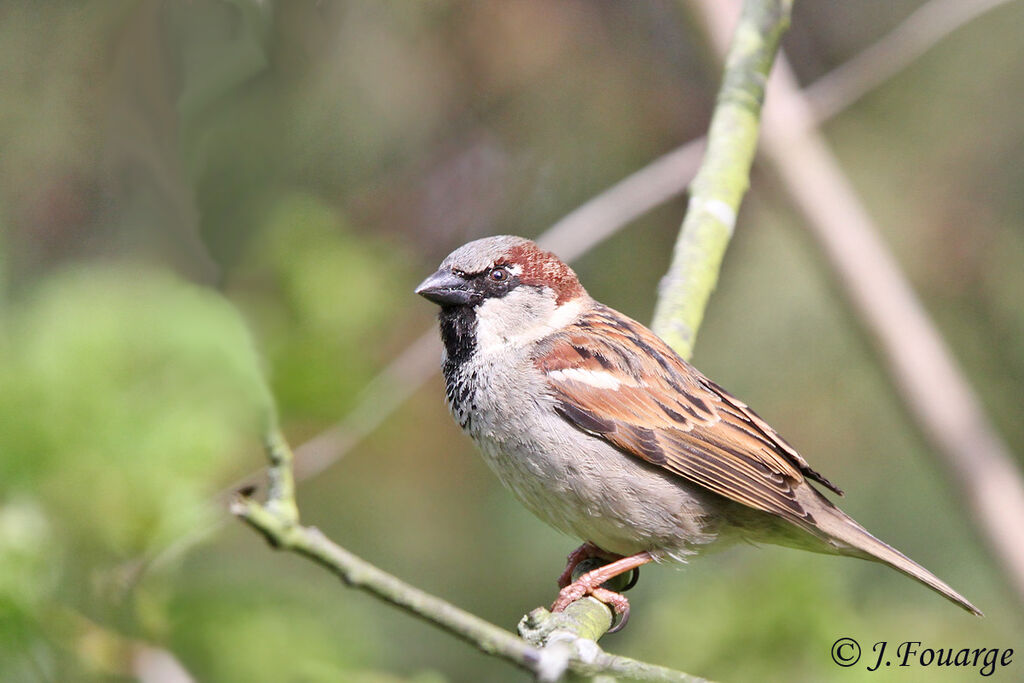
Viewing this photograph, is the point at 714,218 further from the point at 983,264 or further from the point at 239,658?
the point at 983,264

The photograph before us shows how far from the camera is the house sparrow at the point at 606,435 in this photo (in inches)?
96.2

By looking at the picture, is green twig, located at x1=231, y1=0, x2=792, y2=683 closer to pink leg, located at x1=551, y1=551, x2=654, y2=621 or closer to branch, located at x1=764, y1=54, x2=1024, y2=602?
pink leg, located at x1=551, y1=551, x2=654, y2=621

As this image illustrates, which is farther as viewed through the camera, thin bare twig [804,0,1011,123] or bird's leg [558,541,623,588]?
thin bare twig [804,0,1011,123]

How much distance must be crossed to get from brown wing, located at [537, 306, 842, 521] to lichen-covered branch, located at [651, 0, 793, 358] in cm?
9

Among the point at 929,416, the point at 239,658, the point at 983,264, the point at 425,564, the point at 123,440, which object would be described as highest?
the point at 983,264

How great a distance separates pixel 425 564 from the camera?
4.16m

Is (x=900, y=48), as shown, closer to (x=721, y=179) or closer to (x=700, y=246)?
(x=721, y=179)

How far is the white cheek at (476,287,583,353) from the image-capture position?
265 cm

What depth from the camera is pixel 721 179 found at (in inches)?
107

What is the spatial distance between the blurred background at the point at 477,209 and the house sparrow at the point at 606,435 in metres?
0.47

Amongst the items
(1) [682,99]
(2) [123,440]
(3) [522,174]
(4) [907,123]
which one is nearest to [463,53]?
(3) [522,174]

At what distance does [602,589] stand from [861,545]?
0.58m

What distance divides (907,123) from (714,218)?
7.02 feet

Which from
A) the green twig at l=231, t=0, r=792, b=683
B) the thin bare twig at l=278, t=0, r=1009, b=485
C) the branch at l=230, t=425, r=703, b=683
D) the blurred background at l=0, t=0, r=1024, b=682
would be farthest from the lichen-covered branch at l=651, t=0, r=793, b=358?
the branch at l=230, t=425, r=703, b=683
